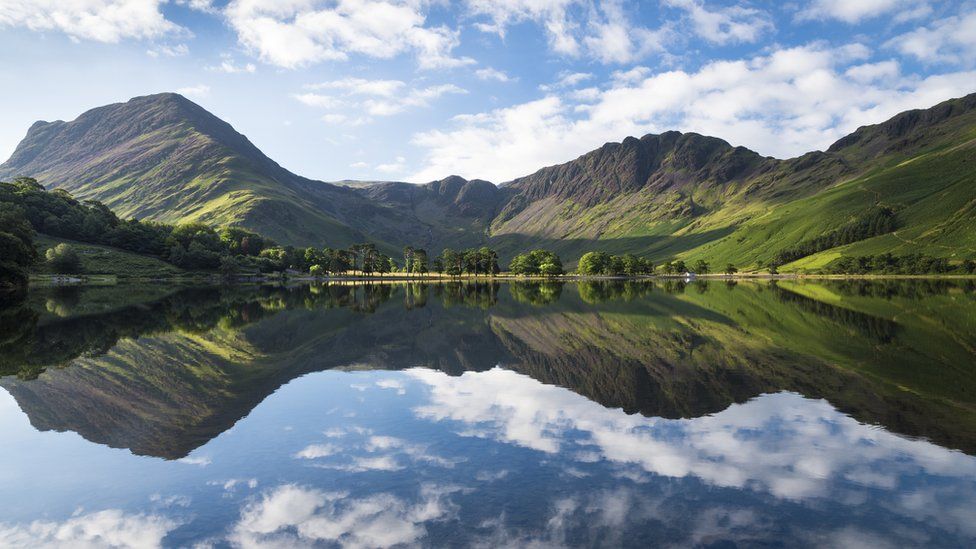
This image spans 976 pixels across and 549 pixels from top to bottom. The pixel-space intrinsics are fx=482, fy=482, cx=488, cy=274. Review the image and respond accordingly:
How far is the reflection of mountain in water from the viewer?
22.3 meters

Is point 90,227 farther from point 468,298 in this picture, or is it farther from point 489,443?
point 489,443

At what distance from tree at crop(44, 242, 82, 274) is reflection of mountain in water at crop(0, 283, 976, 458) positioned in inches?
3986

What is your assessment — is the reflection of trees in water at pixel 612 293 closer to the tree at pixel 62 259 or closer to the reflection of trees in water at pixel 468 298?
the reflection of trees in water at pixel 468 298

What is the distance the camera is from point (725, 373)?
30.4 m

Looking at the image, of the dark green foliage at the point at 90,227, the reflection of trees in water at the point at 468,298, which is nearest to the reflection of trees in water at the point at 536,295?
the reflection of trees in water at the point at 468,298

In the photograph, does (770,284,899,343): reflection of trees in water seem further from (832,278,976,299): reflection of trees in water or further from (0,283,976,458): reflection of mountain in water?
(832,278,976,299): reflection of trees in water

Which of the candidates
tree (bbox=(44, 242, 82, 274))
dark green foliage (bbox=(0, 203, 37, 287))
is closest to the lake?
dark green foliage (bbox=(0, 203, 37, 287))

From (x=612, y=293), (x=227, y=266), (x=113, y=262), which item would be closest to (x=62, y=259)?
(x=113, y=262)

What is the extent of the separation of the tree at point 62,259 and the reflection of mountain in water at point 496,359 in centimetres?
10125

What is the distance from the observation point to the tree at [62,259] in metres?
141

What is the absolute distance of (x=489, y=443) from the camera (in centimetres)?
1878

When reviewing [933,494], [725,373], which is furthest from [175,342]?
[933,494]

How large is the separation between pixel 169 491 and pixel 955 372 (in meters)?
40.7

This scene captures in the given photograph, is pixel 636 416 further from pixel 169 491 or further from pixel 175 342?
pixel 175 342
